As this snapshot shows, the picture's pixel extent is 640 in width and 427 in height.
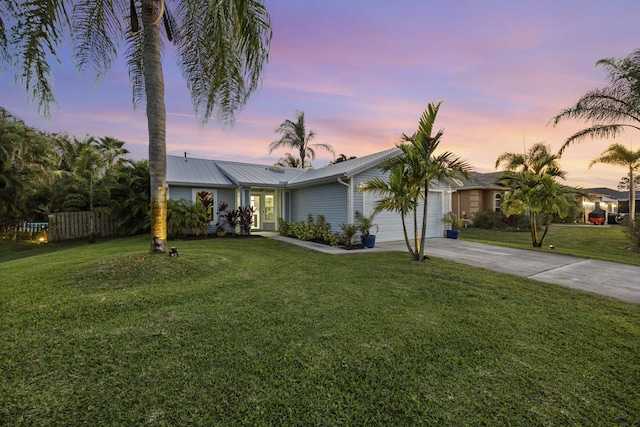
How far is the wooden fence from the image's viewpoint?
37.8 feet

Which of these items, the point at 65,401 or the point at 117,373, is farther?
the point at 117,373

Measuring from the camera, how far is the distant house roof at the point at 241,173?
37.2 ft

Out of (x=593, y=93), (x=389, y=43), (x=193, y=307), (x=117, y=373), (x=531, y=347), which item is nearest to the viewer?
(x=117, y=373)

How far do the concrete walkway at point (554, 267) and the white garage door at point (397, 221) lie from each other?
61.5 inches

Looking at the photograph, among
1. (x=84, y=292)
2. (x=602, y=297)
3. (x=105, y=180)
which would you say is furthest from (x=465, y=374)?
(x=105, y=180)

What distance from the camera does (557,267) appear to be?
Result: 654cm

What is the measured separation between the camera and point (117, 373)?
86.6 inches

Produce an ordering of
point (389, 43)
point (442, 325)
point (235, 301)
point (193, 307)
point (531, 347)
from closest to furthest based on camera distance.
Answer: point (531, 347) < point (442, 325) < point (193, 307) < point (235, 301) < point (389, 43)

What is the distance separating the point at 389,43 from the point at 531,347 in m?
9.13

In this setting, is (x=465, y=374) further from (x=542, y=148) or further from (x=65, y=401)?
(x=542, y=148)

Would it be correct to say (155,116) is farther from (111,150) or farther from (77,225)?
(111,150)

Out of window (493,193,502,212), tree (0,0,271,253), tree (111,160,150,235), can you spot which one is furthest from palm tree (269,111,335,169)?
tree (0,0,271,253)

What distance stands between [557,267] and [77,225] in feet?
58.0

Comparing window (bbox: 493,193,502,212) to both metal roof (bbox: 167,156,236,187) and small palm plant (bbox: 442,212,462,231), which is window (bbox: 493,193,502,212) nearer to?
small palm plant (bbox: 442,212,462,231)
